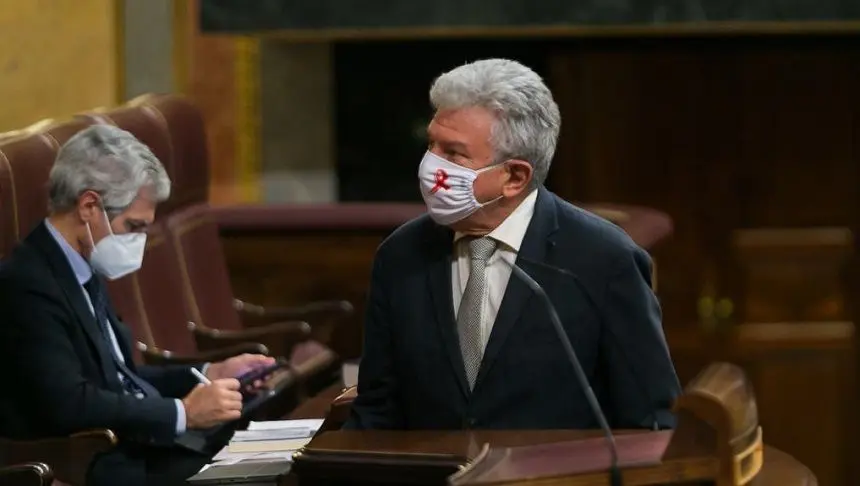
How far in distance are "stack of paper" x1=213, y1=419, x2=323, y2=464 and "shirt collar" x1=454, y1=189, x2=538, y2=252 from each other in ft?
2.35

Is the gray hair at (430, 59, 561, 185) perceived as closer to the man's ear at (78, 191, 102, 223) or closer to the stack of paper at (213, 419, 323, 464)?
the stack of paper at (213, 419, 323, 464)

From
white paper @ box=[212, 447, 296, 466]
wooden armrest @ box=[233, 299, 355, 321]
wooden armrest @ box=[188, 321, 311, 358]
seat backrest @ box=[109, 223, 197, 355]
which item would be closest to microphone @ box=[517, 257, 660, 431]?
white paper @ box=[212, 447, 296, 466]

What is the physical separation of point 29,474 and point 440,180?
111cm

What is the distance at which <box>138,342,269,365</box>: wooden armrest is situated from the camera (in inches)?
174

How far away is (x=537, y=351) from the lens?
2758mm

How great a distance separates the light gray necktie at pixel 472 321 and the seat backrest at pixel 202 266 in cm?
241

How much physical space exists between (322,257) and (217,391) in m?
2.07

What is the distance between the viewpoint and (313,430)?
3584mm

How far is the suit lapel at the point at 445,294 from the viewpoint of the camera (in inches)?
109

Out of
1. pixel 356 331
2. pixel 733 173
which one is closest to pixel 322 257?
pixel 356 331

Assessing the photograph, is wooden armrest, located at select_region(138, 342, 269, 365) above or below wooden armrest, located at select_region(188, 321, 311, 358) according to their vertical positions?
above

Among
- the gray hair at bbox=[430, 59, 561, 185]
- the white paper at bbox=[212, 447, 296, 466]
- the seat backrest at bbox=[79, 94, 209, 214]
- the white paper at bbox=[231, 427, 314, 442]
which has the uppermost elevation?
the gray hair at bbox=[430, 59, 561, 185]

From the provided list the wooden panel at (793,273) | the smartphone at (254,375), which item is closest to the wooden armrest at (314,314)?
Answer: the smartphone at (254,375)

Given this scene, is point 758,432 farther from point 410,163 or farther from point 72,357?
point 410,163
